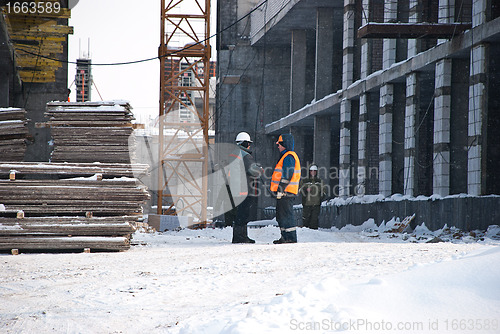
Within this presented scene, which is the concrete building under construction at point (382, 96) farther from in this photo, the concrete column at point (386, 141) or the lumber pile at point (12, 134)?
the lumber pile at point (12, 134)

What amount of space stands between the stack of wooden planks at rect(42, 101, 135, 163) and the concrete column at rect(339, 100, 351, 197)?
566 inches

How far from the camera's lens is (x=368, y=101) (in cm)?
2355

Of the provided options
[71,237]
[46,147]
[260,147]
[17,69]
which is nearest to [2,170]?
[71,237]

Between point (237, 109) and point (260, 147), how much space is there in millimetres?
2719

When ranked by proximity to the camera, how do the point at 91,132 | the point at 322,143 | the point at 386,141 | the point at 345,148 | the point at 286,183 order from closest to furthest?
the point at 286,183, the point at 91,132, the point at 386,141, the point at 345,148, the point at 322,143

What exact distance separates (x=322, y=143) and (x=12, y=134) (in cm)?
1833

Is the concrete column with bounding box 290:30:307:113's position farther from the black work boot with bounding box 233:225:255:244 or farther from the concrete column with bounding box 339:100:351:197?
the black work boot with bounding box 233:225:255:244

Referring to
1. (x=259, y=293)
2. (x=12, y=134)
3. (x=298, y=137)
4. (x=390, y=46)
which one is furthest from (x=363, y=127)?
(x=259, y=293)

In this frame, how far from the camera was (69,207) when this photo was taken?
10922mm

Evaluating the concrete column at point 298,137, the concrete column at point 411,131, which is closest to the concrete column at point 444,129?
the concrete column at point 411,131

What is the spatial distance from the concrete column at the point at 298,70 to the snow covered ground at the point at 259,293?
23141 millimetres

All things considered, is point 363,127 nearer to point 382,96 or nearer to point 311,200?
point 382,96

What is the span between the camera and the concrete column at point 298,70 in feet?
105

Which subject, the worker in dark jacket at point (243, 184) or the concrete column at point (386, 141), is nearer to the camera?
the worker in dark jacket at point (243, 184)
